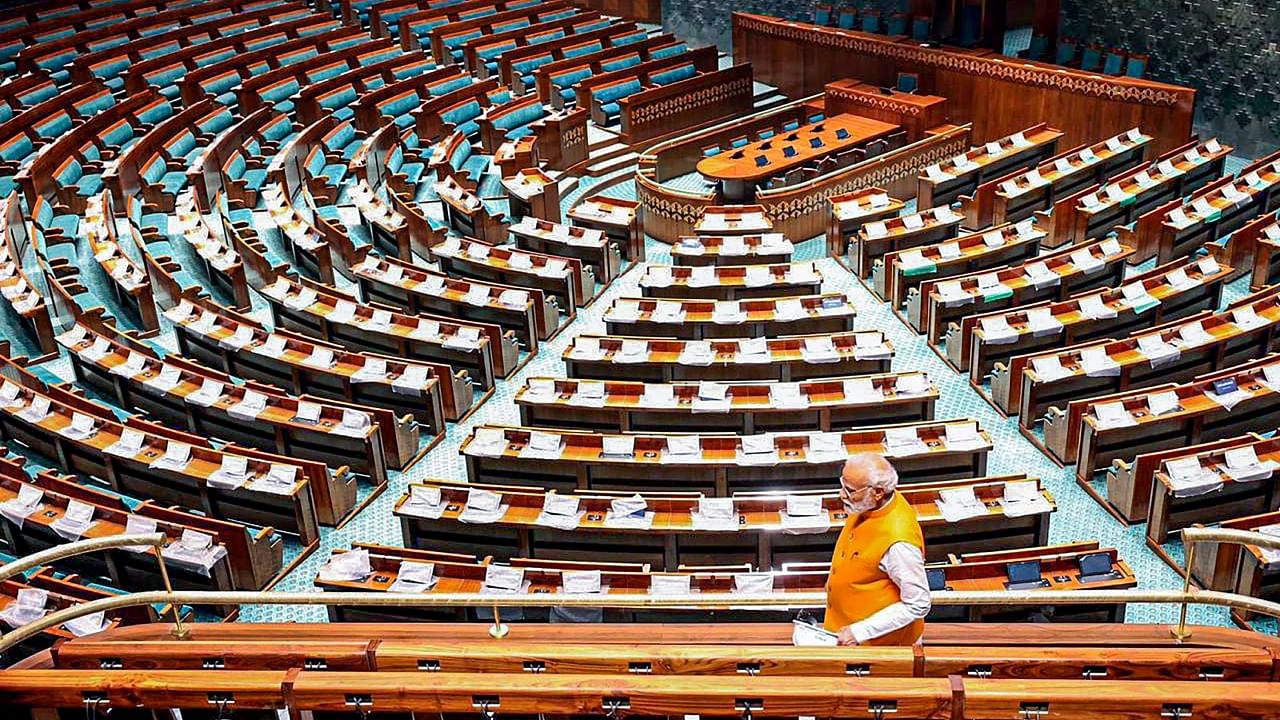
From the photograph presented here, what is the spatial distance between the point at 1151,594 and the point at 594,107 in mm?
12393

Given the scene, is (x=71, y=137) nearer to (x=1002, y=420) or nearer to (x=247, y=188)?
(x=247, y=188)

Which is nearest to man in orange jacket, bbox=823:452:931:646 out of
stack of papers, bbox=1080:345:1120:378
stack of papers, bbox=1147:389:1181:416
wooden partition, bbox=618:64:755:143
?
stack of papers, bbox=1147:389:1181:416

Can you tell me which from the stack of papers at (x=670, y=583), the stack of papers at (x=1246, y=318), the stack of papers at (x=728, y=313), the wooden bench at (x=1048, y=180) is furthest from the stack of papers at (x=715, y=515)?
the wooden bench at (x=1048, y=180)

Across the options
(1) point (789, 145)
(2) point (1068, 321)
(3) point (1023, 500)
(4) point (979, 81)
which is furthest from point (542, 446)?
(4) point (979, 81)

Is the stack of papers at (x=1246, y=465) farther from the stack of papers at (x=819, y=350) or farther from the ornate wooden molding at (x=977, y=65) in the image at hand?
the ornate wooden molding at (x=977, y=65)

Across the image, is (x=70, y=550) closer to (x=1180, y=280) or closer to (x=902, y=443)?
(x=902, y=443)

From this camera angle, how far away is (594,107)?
14.6 m

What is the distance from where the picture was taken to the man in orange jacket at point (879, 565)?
3164 mm

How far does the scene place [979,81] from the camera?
43.9 feet

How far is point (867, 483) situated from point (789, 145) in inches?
401

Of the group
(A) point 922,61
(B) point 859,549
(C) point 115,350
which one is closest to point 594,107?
(A) point 922,61

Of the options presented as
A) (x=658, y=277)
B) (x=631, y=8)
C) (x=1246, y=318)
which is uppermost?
(x=631, y=8)

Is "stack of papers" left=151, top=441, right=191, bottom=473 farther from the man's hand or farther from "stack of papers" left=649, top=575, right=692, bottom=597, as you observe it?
the man's hand

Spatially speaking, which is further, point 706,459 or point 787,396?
point 787,396
